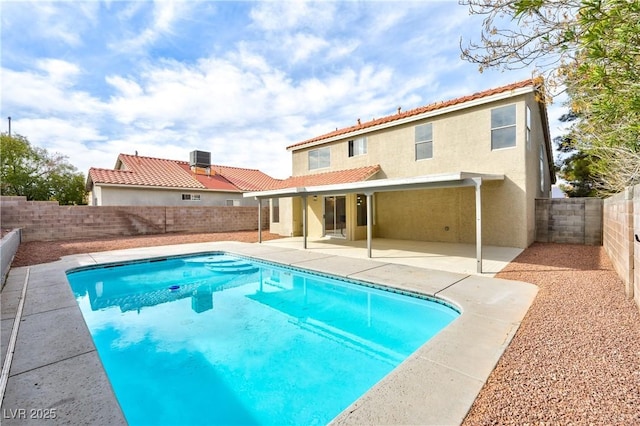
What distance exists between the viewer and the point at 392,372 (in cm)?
326

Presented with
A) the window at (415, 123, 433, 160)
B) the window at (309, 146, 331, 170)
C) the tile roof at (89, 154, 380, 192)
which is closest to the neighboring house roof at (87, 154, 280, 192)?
the tile roof at (89, 154, 380, 192)

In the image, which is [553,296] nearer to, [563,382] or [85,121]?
[563,382]

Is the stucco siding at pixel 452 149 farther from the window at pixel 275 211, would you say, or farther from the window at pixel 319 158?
the window at pixel 275 211

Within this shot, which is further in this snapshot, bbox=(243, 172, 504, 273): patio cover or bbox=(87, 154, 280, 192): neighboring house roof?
bbox=(87, 154, 280, 192): neighboring house roof

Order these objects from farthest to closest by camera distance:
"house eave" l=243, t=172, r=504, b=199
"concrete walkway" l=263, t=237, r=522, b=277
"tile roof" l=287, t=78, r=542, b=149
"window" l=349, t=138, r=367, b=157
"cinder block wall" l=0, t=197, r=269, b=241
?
"window" l=349, t=138, r=367, b=157, "cinder block wall" l=0, t=197, r=269, b=241, "tile roof" l=287, t=78, r=542, b=149, "concrete walkway" l=263, t=237, r=522, b=277, "house eave" l=243, t=172, r=504, b=199

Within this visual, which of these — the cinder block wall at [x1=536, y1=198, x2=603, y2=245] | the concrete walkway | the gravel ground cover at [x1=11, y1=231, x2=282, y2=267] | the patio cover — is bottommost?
the concrete walkway

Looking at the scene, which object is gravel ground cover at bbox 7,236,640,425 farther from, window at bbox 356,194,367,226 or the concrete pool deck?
window at bbox 356,194,367,226

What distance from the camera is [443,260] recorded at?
30.5 feet

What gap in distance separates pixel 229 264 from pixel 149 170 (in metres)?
16.0

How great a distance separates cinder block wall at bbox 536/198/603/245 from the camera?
11.4 metres

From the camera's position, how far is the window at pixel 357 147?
15.6 meters

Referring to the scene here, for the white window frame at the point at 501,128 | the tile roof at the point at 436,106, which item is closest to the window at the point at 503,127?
the white window frame at the point at 501,128

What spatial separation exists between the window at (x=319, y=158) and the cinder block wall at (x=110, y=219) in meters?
6.31

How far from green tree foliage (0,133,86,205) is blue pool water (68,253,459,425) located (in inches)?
1035
